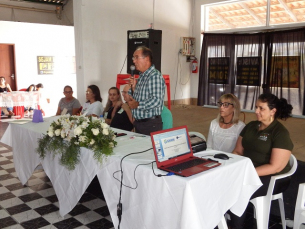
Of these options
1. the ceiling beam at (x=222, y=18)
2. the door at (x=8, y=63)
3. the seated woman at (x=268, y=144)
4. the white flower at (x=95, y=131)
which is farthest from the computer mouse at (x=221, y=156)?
the door at (x=8, y=63)

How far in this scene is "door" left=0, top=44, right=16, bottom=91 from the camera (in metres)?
9.17

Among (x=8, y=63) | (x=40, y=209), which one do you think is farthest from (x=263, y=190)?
(x=8, y=63)

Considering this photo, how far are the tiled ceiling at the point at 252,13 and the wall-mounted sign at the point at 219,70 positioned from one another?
822mm

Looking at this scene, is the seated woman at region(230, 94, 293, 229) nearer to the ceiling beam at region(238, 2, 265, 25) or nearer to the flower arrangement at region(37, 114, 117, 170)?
the flower arrangement at region(37, 114, 117, 170)

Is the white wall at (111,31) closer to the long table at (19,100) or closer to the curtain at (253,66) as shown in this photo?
the curtain at (253,66)

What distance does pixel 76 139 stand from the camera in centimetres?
234

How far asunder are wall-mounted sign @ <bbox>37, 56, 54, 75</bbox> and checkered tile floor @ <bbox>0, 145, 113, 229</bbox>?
701cm

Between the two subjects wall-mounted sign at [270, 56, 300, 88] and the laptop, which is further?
wall-mounted sign at [270, 56, 300, 88]

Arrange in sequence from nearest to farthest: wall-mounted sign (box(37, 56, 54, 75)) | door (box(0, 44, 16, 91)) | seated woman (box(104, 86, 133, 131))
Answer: seated woman (box(104, 86, 133, 131)) < door (box(0, 44, 16, 91)) < wall-mounted sign (box(37, 56, 54, 75))

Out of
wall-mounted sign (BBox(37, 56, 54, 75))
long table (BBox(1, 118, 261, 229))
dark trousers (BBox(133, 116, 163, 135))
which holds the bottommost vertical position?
long table (BBox(1, 118, 261, 229))

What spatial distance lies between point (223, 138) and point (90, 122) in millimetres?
1155

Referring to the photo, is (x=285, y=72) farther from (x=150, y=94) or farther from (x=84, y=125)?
(x=84, y=125)

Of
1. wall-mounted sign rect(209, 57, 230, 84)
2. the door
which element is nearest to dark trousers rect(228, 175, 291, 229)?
wall-mounted sign rect(209, 57, 230, 84)

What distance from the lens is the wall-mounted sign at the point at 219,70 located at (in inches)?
304
